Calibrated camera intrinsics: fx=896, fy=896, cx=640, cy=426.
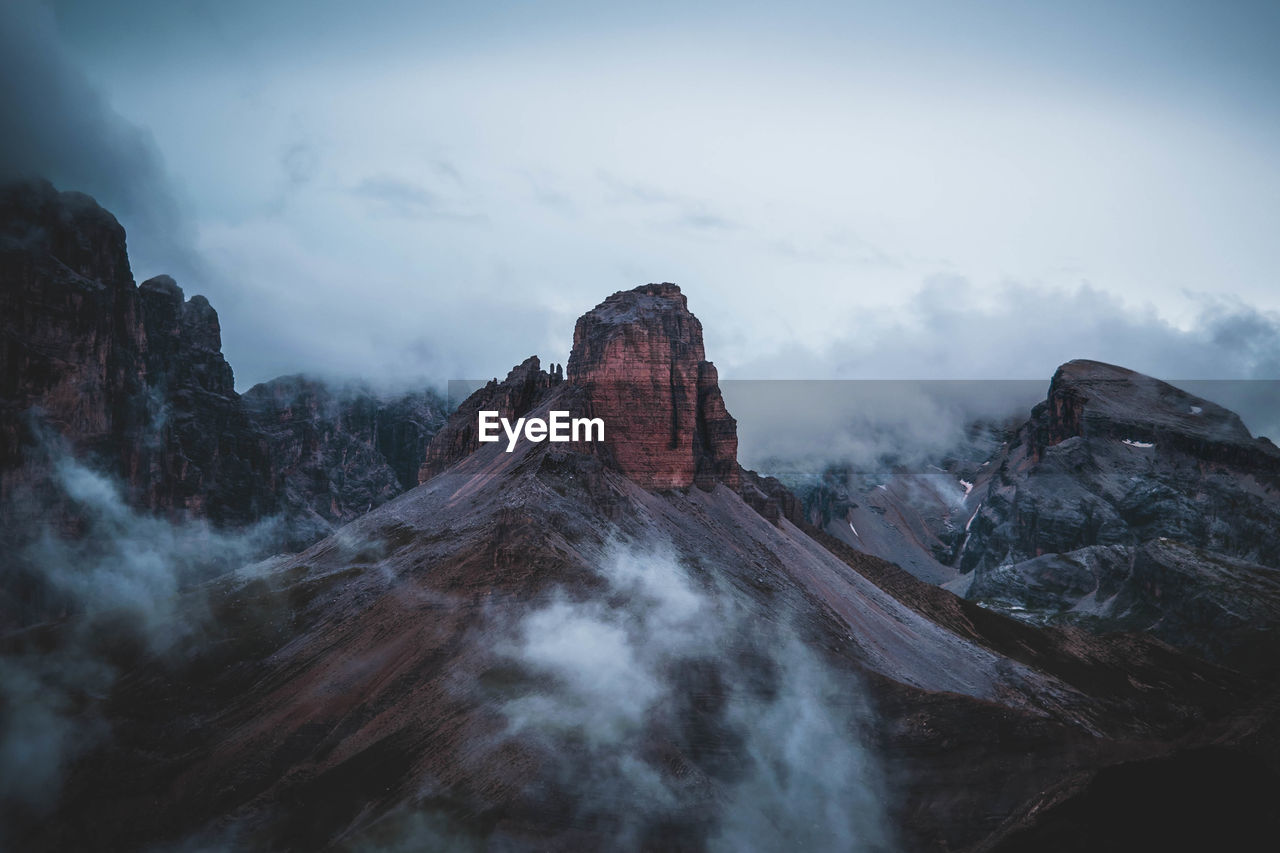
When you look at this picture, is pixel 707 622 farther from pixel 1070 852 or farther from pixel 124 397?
pixel 124 397

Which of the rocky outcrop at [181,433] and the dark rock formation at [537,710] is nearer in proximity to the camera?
the dark rock formation at [537,710]

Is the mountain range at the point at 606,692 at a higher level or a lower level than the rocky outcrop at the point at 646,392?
lower

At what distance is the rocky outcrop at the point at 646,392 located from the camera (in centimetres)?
11325

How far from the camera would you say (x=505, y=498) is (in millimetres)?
86688

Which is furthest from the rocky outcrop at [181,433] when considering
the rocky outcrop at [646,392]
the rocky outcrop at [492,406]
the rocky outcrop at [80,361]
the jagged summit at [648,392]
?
the rocky outcrop at [646,392]

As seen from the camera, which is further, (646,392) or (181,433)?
(181,433)

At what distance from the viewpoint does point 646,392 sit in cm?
11406

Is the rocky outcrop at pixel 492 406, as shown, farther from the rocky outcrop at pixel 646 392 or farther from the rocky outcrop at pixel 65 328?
the rocky outcrop at pixel 65 328

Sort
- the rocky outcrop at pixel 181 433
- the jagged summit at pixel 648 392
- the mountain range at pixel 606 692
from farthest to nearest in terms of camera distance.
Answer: the rocky outcrop at pixel 181 433
the jagged summit at pixel 648 392
the mountain range at pixel 606 692

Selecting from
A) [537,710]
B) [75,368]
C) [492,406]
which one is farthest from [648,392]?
[75,368]

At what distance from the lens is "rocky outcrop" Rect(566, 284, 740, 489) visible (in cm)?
11325

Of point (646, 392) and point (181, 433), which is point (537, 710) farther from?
point (181, 433)

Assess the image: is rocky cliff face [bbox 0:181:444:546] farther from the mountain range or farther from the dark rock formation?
the dark rock formation

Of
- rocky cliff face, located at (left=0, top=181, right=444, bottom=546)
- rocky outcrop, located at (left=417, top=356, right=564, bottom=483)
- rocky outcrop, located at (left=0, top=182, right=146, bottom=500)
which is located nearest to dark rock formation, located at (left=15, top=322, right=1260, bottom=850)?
rocky outcrop, located at (left=417, top=356, right=564, bottom=483)
